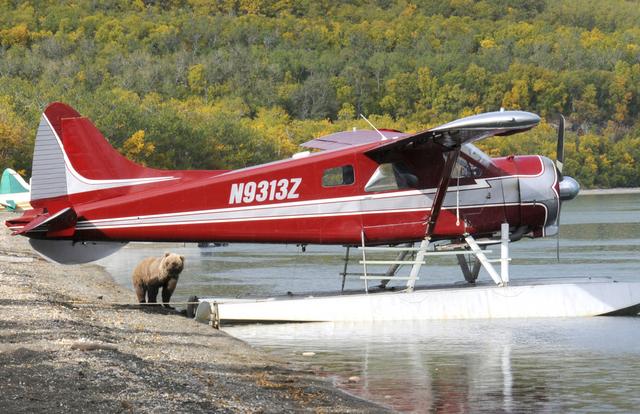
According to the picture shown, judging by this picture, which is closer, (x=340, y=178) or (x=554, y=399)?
(x=554, y=399)

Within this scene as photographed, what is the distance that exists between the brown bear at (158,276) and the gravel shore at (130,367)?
1.24 ft

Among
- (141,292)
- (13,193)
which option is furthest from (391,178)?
(13,193)

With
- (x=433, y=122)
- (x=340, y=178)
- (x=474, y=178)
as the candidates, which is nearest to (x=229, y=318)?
(x=340, y=178)

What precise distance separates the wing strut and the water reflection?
1.37 m

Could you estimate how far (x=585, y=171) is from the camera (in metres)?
120

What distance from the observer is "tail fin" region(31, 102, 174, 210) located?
15633 mm

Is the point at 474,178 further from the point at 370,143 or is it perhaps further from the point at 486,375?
the point at 486,375

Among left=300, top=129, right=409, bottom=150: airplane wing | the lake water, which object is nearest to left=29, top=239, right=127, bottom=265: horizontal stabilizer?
the lake water

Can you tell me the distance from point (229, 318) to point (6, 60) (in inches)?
5445

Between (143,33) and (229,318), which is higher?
(143,33)

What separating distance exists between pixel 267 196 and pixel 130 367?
5.69 meters

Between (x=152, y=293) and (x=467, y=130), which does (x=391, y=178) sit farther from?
(x=152, y=293)

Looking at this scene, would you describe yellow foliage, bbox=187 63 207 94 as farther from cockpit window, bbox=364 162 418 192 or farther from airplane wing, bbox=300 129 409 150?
cockpit window, bbox=364 162 418 192

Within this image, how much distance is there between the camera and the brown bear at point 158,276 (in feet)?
52.2
